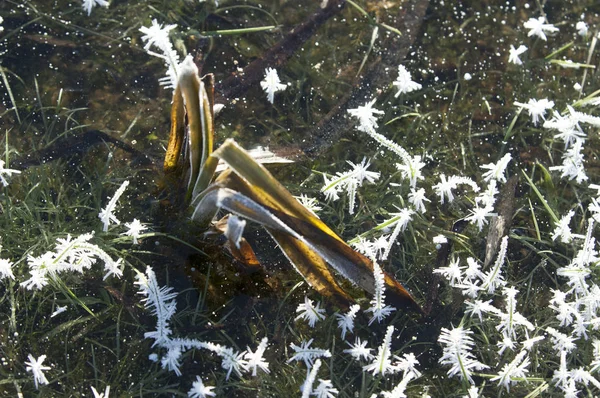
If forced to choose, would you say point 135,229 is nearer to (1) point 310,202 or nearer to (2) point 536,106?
(1) point 310,202

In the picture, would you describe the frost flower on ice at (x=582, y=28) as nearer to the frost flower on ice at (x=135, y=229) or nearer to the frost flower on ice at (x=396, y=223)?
the frost flower on ice at (x=396, y=223)

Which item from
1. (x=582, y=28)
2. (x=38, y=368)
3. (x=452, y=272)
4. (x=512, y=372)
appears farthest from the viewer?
(x=582, y=28)

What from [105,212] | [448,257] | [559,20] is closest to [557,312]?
[448,257]

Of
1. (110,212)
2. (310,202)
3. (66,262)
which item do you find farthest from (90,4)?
(310,202)

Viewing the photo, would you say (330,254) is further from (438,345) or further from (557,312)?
(557,312)

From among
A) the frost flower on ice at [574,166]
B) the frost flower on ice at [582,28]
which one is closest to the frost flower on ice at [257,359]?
the frost flower on ice at [574,166]

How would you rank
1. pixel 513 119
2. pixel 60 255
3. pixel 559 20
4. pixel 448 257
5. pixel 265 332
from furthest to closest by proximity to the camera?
pixel 559 20 → pixel 513 119 → pixel 448 257 → pixel 265 332 → pixel 60 255
